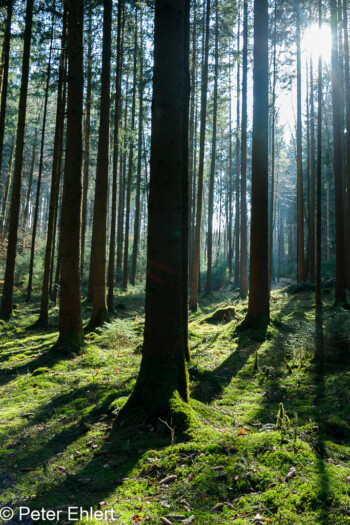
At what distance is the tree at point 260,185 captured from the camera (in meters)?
8.98

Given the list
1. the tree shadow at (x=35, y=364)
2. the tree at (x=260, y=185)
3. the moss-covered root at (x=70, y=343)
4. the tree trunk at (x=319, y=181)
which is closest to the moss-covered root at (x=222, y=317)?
the tree at (x=260, y=185)

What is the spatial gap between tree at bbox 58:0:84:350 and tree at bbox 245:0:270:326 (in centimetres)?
467

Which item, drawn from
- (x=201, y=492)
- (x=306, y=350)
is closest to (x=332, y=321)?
(x=306, y=350)

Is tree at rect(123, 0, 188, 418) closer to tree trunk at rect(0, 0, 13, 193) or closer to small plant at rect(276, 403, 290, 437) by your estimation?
small plant at rect(276, 403, 290, 437)

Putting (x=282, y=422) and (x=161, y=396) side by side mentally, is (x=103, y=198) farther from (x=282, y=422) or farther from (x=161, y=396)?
(x=282, y=422)

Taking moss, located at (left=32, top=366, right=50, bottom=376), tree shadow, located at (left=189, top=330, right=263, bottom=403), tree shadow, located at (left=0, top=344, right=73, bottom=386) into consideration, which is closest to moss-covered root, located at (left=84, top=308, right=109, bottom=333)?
tree shadow, located at (left=0, top=344, right=73, bottom=386)

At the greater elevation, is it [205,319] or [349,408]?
[205,319]

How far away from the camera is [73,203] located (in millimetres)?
8023

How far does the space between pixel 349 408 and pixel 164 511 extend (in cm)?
311

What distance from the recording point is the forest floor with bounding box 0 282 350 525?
2477 millimetres

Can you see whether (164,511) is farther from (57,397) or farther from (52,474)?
(57,397)

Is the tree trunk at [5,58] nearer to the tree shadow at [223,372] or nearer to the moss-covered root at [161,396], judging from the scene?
the tree shadow at [223,372]

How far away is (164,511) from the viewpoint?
241 centimetres

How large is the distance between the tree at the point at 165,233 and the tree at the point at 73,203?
4358 mm
